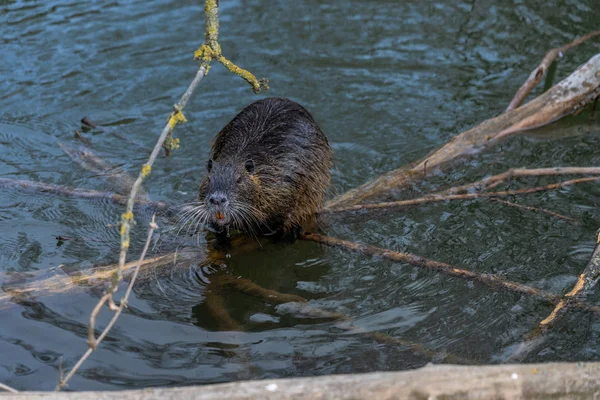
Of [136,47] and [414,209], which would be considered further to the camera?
[136,47]

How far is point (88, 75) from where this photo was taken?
641 cm

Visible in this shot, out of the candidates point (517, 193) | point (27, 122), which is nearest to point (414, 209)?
point (517, 193)

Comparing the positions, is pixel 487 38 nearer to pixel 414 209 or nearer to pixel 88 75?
pixel 414 209

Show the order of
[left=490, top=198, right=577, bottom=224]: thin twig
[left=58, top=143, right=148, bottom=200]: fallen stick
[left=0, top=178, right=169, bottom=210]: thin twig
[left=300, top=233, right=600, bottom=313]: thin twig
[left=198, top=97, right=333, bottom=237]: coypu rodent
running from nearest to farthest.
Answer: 1. [left=300, top=233, right=600, bottom=313]: thin twig
2. [left=198, top=97, right=333, bottom=237]: coypu rodent
3. [left=490, top=198, right=577, bottom=224]: thin twig
4. [left=0, top=178, right=169, bottom=210]: thin twig
5. [left=58, top=143, right=148, bottom=200]: fallen stick

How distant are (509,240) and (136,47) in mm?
4019

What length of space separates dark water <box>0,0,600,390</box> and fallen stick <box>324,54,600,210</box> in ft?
0.38

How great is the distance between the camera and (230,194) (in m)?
3.89

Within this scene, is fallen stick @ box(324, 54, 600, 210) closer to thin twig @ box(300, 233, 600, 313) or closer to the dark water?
the dark water

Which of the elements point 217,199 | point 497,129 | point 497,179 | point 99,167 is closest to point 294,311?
point 217,199

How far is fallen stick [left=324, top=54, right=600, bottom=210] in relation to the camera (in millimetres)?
4664

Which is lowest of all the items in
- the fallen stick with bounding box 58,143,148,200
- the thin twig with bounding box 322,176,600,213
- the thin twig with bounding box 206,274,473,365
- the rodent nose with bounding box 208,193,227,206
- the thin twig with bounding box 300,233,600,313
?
the thin twig with bounding box 206,274,473,365

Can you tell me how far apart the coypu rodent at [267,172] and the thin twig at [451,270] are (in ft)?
1.06

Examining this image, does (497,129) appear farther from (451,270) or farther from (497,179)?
(451,270)

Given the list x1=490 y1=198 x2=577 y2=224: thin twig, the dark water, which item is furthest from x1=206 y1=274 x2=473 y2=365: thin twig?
x1=490 y1=198 x2=577 y2=224: thin twig
